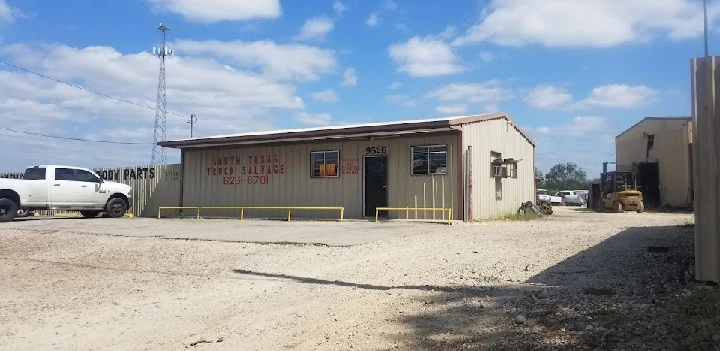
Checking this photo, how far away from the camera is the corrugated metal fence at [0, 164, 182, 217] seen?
69.8 feet

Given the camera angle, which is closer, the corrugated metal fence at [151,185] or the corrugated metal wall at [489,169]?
the corrugated metal wall at [489,169]

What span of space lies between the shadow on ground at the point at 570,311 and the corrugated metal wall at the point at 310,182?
314 inches

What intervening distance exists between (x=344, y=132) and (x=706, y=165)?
11928mm

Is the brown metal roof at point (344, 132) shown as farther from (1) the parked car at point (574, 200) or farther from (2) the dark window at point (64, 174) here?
(1) the parked car at point (574, 200)

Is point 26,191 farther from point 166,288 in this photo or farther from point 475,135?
point 475,135

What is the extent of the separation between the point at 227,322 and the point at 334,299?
1304 millimetres

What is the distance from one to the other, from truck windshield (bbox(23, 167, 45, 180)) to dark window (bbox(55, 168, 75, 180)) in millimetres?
402

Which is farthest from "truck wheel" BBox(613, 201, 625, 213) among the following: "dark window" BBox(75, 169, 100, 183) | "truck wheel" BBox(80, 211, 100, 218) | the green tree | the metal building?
the green tree

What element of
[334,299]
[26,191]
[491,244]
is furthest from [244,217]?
[334,299]

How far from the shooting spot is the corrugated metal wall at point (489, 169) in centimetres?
1605

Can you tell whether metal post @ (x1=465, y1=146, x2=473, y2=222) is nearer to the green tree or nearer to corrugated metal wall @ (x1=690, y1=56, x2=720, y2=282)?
corrugated metal wall @ (x1=690, y1=56, x2=720, y2=282)

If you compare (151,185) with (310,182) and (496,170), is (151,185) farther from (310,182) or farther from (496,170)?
(496,170)

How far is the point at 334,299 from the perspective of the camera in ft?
22.3

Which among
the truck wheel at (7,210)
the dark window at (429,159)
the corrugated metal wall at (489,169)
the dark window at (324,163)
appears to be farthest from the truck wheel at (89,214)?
the corrugated metal wall at (489,169)
